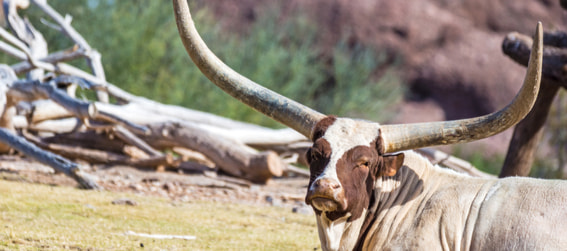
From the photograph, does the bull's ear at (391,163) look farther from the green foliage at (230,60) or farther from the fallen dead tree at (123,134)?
the green foliage at (230,60)

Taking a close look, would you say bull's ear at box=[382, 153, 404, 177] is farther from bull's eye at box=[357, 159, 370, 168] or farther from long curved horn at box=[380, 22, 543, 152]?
bull's eye at box=[357, 159, 370, 168]

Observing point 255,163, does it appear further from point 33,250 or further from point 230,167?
point 33,250

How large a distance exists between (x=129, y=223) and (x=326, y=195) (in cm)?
256

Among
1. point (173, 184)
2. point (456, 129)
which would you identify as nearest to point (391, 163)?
point (456, 129)

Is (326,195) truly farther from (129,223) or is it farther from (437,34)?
(437,34)

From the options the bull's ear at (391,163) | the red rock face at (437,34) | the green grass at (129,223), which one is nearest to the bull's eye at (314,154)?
the bull's ear at (391,163)

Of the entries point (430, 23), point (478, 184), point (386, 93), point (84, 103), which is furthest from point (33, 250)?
point (430, 23)

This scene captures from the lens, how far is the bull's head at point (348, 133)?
128 inches

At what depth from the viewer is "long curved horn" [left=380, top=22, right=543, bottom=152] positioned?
3.34m

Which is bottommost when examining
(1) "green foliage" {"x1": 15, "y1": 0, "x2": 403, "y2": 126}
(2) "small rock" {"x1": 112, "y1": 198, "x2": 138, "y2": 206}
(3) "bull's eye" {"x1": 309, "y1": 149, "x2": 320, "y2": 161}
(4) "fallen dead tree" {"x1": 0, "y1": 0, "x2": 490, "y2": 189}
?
(3) "bull's eye" {"x1": 309, "y1": 149, "x2": 320, "y2": 161}

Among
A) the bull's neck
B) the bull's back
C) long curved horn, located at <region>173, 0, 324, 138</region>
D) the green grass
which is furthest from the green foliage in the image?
the bull's back

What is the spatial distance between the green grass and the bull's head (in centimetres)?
137

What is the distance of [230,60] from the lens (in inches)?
628

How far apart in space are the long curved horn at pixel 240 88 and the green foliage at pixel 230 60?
425 inches
